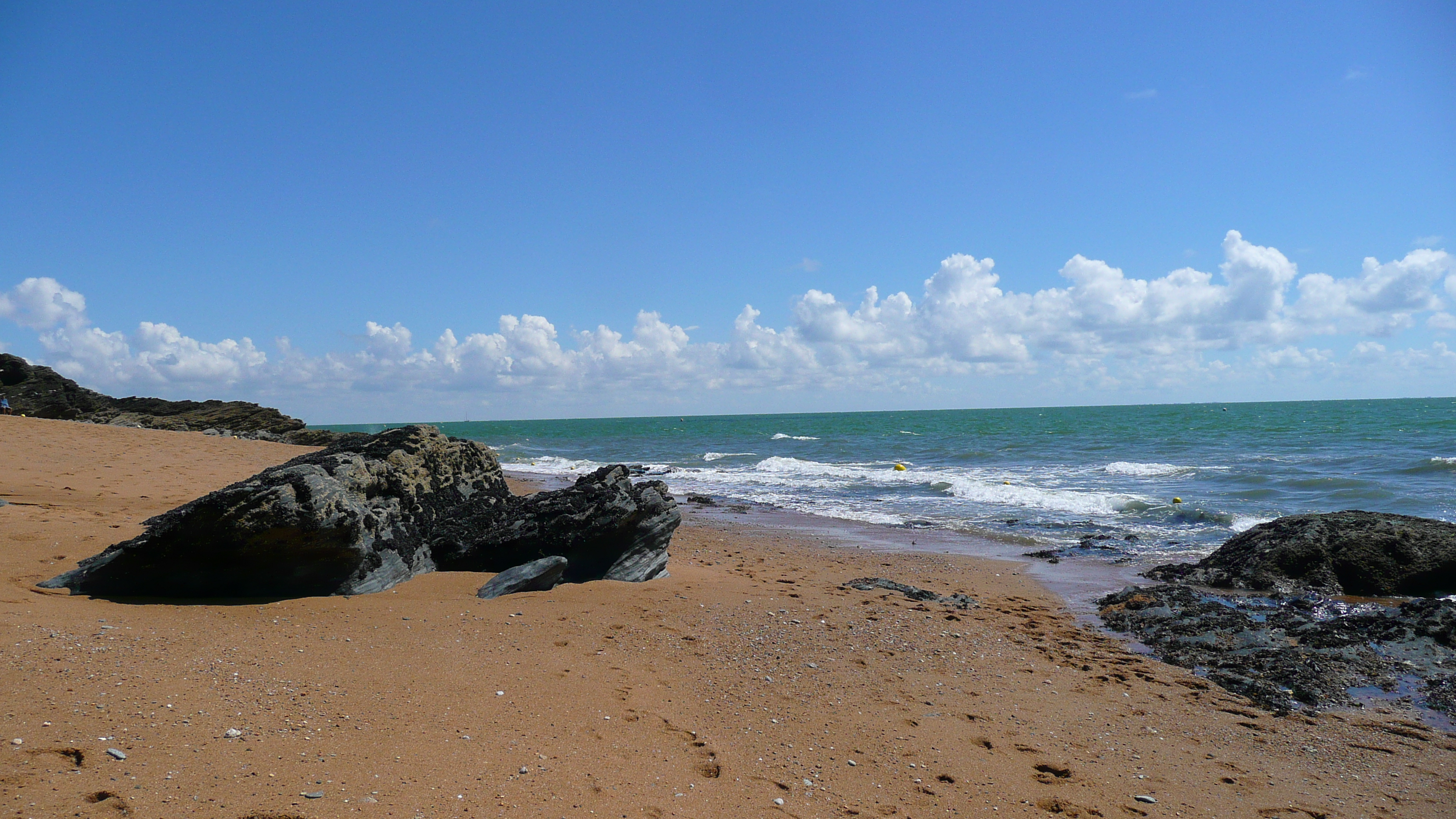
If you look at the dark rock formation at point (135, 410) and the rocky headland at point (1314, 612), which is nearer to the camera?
the rocky headland at point (1314, 612)

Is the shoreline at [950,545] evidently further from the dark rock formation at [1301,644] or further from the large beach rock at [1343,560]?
the large beach rock at [1343,560]

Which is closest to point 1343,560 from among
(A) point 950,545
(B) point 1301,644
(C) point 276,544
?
(B) point 1301,644

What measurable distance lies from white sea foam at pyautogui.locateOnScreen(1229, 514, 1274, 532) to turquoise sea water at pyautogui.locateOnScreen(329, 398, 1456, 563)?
2.2 inches

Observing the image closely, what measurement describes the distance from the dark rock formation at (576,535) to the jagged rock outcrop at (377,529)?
14mm

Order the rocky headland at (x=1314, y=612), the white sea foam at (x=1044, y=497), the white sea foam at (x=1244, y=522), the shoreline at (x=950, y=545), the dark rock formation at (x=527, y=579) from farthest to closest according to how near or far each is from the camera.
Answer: the white sea foam at (x=1044, y=497)
the white sea foam at (x=1244, y=522)
the shoreline at (x=950, y=545)
the dark rock formation at (x=527, y=579)
the rocky headland at (x=1314, y=612)

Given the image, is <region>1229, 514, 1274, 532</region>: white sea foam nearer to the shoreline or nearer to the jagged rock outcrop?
the shoreline

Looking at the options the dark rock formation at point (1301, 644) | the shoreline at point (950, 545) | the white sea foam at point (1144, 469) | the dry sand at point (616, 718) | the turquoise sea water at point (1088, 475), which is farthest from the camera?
the white sea foam at point (1144, 469)

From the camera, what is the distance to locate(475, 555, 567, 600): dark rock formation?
275 inches

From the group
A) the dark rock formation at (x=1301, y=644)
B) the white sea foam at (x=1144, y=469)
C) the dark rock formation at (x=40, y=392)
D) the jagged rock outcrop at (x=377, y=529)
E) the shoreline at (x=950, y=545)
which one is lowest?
the shoreline at (x=950, y=545)

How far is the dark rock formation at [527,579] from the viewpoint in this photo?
698 cm

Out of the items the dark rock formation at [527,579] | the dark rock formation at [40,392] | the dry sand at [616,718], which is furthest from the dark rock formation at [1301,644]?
the dark rock formation at [40,392]

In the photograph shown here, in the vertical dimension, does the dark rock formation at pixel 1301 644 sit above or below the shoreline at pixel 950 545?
above

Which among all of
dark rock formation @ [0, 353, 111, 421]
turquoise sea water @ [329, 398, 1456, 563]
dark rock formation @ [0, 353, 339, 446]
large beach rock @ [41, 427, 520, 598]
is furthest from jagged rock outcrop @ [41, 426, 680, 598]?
dark rock formation @ [0, 353, 111, 421]

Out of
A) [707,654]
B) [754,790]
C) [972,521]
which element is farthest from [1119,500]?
[754,790]
